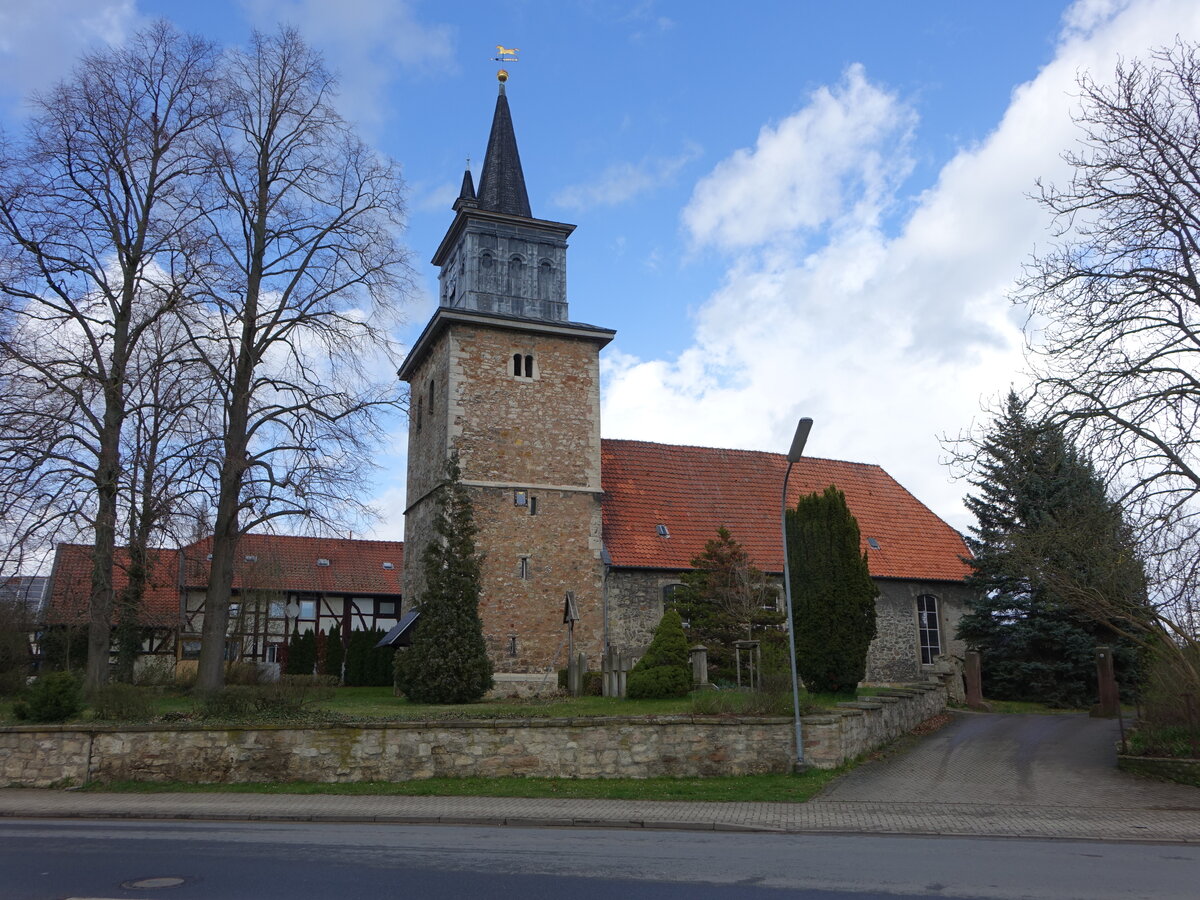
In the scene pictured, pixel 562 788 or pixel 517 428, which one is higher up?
pixel 517 428

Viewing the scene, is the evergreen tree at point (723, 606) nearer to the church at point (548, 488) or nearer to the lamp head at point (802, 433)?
the church at point (548, 488)

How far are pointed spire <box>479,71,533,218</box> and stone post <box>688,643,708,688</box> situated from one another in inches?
524

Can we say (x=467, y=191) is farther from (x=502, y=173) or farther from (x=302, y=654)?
(x=302, y=654)

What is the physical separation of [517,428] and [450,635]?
20.5 ft

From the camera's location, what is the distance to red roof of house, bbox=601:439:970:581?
26.6m

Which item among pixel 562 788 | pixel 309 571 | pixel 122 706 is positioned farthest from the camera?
pixel 309 571

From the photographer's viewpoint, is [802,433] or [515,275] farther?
[515,275]

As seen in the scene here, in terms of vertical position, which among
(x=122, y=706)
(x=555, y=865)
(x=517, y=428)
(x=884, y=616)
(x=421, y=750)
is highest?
(x=517, y=428)

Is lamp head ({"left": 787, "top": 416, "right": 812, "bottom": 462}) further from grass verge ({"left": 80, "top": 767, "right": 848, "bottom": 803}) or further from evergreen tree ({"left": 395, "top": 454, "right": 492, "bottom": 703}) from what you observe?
evergreen tree ({"left": 395, "top": 454, "right": 492, "bottom": 703})

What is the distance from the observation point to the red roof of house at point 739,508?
87.1ft

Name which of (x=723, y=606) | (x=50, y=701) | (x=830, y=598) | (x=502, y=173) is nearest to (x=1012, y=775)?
(x=830, y=598)

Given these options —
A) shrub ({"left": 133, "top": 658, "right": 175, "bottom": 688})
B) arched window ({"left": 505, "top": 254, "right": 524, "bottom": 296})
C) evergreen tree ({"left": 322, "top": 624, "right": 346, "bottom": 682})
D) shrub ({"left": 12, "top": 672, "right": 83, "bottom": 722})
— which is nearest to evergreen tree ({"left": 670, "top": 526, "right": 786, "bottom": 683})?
arched window ({"left": 505, "top": 254, "right": 524, "bottom": 296})

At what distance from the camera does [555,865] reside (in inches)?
328

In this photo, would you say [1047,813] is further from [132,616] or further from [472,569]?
[132,616]
